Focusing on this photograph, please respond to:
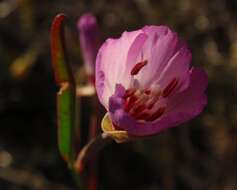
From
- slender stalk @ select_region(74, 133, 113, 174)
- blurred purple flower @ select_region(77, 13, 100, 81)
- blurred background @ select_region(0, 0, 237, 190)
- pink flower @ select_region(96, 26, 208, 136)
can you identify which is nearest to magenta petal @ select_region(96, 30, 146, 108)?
pink flower @ select_region(96, 26, 208, 136)

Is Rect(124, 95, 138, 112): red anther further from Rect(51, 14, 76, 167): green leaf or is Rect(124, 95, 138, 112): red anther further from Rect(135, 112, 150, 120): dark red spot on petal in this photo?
Rect(51, 14, 76, 167): green leaf

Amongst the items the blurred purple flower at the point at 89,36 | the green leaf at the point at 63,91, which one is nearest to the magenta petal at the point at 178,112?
the green leaf at the point at 63,91

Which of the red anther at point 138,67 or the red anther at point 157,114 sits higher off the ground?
the red anther at point 138,67

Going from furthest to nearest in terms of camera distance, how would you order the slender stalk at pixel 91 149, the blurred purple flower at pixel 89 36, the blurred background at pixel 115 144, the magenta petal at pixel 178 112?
1. the blurred background at pixel 115 144
2. the blurred purple flower at pixel 89 36
3. the slender stalk at pixel 91 149
4. the magenta petal at pixel 178 112

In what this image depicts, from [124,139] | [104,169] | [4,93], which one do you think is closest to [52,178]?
[104,169]

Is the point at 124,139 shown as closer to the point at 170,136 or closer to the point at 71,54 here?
the point at 170,136

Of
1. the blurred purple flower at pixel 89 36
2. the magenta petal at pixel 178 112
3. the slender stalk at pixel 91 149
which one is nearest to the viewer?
the magenta petal at pixel 178 112

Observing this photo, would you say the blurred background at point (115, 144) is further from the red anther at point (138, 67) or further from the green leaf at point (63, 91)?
the red anther at point (138, 67)
